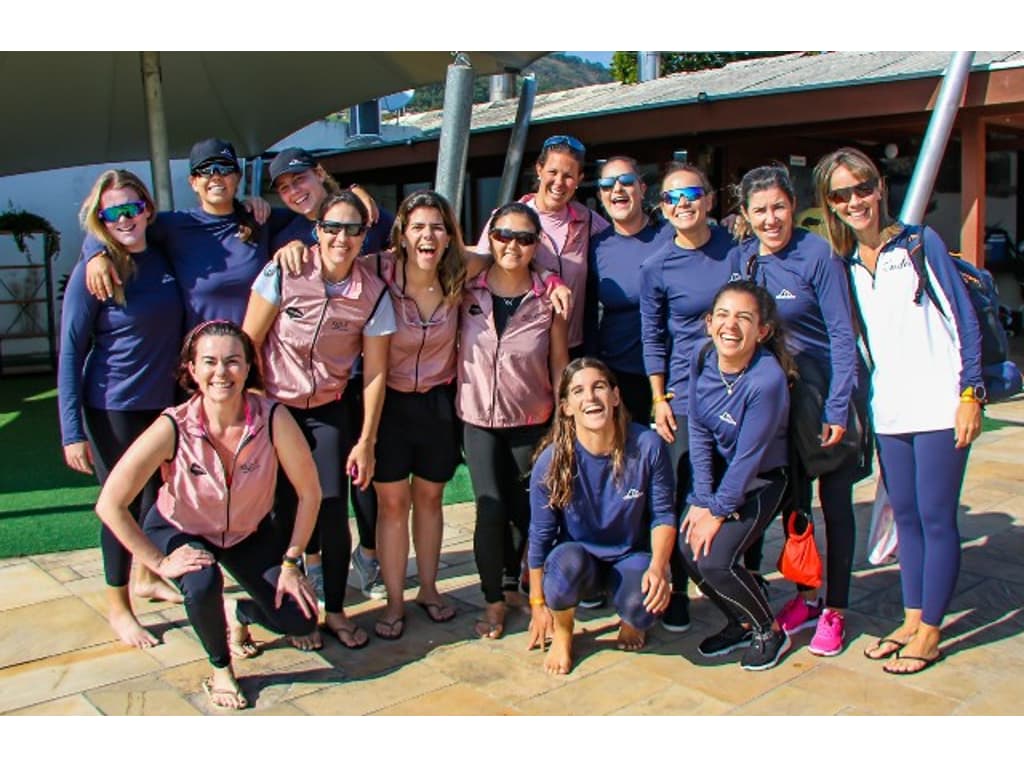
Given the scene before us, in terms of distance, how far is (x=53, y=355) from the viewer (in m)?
11.8

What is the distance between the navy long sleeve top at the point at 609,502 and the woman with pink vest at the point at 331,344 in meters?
0.67

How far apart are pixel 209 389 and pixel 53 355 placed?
32.1 ft

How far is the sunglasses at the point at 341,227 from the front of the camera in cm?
344

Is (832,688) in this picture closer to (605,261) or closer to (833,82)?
(605,261)

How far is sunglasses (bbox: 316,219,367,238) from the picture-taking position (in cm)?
344

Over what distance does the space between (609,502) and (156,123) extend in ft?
19.1

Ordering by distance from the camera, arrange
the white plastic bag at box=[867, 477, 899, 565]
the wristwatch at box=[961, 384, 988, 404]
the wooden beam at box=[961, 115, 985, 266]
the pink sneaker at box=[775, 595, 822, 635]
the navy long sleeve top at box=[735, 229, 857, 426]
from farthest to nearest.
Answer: the wooden beam at box=[961, 115, 985, 266]
the white plastic bag at box=[867, 477, 899, 565]
the pink sneaker at box=[775, 595, 822, 635]
the navy long sleeve top at box=[735, 229, 857, 426]
the wristwatch at box=[961, 384, 988, 404]

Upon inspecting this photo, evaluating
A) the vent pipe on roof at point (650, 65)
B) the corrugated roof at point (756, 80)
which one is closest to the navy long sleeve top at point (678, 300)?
the corrugated roof at point (756, 80)

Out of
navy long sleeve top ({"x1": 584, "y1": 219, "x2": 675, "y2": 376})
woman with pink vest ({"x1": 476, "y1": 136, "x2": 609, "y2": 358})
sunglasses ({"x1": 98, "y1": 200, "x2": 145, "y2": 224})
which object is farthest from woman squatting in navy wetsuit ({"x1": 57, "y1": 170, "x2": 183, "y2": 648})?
navy long sleeve top ({"x1": 584, "y1": 219, "x2": 675, "y2": 376})

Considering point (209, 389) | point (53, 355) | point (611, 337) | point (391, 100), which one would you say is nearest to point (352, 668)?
point (209, 389)

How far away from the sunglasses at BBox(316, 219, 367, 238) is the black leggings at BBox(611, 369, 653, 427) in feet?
3.81

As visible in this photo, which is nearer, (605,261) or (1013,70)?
(605,261)

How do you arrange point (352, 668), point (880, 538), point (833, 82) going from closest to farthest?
point (352, 668), point (880, 538), point (833, 82)

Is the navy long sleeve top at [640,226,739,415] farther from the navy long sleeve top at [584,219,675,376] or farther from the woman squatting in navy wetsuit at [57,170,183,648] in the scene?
the woman squatting in navy wetsuit at [57,170,183,648]
